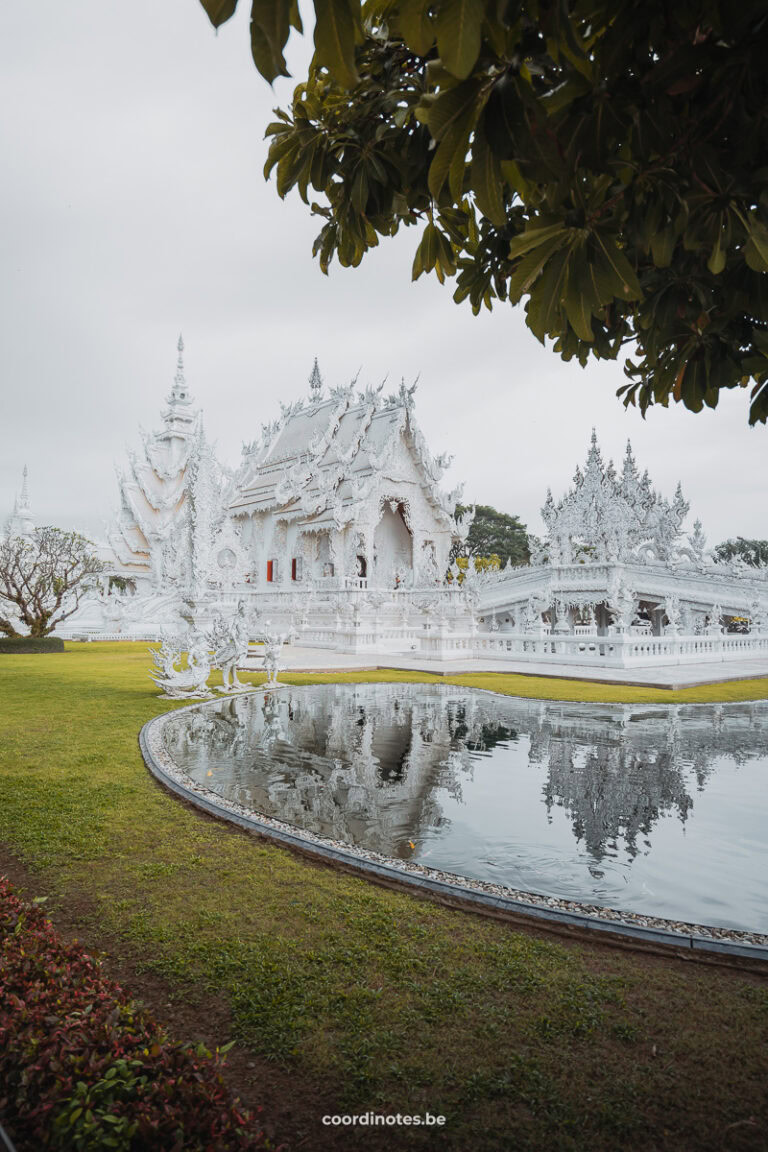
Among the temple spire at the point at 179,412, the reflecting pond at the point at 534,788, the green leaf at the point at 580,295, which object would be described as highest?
the temple spire at the point at 179,412

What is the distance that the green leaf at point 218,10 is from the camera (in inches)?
46.1

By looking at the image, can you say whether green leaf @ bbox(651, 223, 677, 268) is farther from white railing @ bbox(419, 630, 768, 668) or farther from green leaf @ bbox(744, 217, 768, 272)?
white railing @ bbox(419, 630, 768, 668)

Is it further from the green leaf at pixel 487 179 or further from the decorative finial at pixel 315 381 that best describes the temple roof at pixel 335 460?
the green leaf at pixel 487 179

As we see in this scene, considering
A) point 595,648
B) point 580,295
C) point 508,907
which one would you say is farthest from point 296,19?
point 595,648

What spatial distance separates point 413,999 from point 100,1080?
1.25 meters

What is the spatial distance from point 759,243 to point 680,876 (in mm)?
3456

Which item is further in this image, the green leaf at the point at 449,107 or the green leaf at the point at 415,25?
the green leaf at the point at 449,107

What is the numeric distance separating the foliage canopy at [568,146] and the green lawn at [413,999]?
7.39 ft

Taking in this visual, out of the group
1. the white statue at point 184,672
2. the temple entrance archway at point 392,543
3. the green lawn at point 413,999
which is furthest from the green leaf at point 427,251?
the temple entrance archway at point 392,543

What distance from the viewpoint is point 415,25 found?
4.33 feet

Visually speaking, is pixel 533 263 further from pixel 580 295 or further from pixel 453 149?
pixel 453 149

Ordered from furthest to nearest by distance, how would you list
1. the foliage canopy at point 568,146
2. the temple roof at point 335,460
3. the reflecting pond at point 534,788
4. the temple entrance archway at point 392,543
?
the temple entrance archway at point 392,543 < the temple roof at point 335,460 < the reflecting pond at point 534,788 < the foliage canopy at point 568,146

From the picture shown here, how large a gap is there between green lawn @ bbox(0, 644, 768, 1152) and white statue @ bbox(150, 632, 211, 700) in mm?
6544

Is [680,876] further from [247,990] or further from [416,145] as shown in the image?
[416,145]
